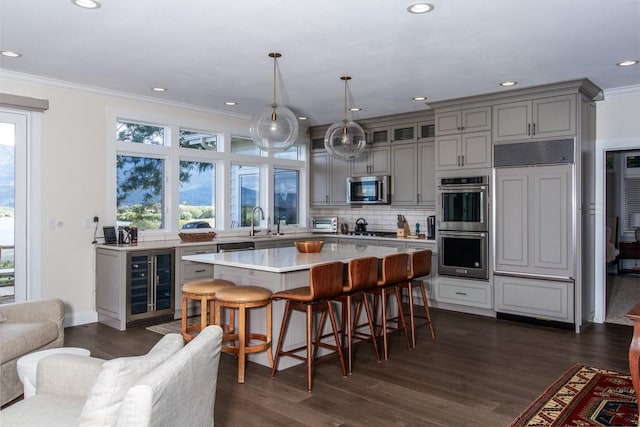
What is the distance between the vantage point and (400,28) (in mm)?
3600

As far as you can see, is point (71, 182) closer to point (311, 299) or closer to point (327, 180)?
point (311, 299)

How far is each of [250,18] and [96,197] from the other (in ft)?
10.5

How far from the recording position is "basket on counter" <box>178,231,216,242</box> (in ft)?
20.0

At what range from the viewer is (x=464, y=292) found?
5.95 meters

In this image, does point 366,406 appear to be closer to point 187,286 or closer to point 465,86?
point 187,286

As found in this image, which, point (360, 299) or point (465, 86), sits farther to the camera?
point (465, 86)

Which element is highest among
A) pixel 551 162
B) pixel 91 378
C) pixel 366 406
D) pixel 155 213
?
pixel 551 162

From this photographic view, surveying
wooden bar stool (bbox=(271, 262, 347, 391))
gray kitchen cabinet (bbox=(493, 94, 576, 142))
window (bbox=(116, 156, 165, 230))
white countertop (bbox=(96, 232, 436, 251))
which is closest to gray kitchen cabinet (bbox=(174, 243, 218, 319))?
white countertop (bbox=(96, 232, 436, 251))

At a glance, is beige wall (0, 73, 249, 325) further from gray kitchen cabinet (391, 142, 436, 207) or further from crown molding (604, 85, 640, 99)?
crown molding (604, 85, 640, 99)

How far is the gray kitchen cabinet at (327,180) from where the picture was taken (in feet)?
25.4

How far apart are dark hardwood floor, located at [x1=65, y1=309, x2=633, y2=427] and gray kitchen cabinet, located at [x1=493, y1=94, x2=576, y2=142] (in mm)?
2153

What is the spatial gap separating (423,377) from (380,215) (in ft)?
13.5

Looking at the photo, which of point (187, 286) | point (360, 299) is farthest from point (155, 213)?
point (360, 299)

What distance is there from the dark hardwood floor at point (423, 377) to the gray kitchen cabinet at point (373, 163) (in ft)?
9.08
